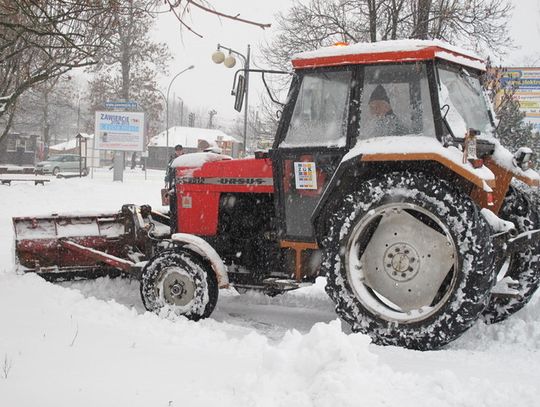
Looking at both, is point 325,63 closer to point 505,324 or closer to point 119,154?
point 505,324

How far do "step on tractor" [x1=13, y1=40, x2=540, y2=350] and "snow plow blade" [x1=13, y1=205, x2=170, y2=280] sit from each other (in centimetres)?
34

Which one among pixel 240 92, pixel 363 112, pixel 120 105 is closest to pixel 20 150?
pixel 120 105

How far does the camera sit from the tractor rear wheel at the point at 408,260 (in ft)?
13.3

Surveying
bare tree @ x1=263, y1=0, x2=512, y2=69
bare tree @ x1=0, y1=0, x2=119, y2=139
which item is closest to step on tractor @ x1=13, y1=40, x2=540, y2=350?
bare tree @ x1=0, y1=0, x2=119, y2=139

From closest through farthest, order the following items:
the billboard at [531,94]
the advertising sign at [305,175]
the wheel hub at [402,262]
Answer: the wheel hub at [402,262] → the advertising sign at [305,175] → the billboard at [531,94]

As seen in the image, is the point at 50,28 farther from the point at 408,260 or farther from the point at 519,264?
the point at 519,264

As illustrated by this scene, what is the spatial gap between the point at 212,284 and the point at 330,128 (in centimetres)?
166

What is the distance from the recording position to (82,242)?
6168 mm

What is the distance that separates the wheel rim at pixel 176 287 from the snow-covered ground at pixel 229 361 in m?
0.32

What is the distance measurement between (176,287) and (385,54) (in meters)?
2.58

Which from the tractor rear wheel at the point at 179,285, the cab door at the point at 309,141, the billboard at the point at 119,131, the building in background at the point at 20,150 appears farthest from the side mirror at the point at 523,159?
the building in background at the point at 20,150

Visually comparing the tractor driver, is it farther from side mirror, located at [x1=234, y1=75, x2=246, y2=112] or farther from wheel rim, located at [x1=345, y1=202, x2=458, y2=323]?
side mirror, located at [x1=234, y1=75, x2=246, y2=112]

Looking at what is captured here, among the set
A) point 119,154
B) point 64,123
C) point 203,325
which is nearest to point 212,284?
point 203,325

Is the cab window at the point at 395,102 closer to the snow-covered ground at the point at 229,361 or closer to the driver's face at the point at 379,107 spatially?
the driver's face at the point at 379,107
